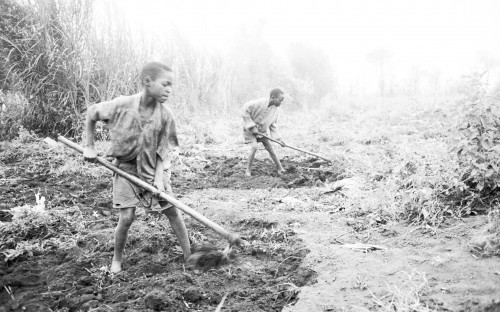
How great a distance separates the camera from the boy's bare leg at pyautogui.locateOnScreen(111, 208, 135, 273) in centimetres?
292

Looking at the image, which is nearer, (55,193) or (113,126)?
(113,126)

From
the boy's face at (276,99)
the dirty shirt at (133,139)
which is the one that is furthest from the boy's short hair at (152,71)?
the boy's face at (276,99)

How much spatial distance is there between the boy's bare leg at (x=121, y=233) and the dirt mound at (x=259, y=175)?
7.72ft

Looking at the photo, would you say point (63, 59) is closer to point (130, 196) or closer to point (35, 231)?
point (35, 231)

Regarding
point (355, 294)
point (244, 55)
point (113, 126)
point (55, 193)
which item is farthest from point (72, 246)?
point (244, 55)

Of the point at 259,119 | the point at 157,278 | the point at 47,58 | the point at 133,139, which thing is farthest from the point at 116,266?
the point at 47,58

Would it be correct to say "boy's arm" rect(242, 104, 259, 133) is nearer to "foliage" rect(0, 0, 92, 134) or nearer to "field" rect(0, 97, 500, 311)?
"field" rect(0, 97, 500, 311)

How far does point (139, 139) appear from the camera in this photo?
289 centimetres

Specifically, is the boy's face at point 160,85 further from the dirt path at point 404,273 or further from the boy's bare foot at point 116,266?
the dirt path at point 404,273

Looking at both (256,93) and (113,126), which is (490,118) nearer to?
(113,126)

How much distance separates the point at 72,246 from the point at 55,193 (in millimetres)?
1557

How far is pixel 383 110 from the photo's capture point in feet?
41.4

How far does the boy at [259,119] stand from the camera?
6230mm

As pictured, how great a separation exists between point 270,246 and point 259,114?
343cm
